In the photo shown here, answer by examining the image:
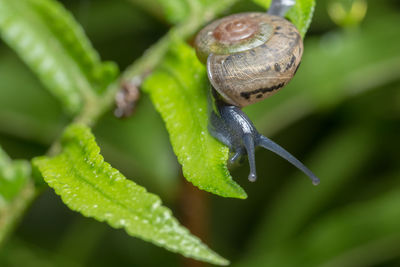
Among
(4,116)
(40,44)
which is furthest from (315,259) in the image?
(4,116)

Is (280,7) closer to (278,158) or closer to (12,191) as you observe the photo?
(12,191)

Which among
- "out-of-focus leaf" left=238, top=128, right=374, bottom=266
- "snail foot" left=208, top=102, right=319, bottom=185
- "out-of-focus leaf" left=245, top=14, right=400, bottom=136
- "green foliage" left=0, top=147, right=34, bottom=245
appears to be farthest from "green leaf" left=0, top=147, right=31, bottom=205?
"out-of-focus leaf" left=238, top=128, right=374, bottom=266

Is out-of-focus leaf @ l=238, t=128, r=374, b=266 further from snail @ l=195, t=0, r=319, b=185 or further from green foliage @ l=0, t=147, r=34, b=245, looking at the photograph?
green foliage @ l=0, t=147, r=34, b=245

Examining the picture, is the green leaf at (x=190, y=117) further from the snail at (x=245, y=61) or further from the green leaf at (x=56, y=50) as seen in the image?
the green leaf at (x=56, y=50)

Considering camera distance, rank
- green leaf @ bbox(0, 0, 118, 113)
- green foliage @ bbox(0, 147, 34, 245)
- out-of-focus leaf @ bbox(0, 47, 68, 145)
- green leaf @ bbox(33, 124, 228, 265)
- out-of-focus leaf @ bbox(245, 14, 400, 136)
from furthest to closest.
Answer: out-of-focus leaf @ bbox(0, 47, 68, 145) → out-of-focus leaf @ bbox(245, 14, 400, 136) → green leaf @ bbox(0, 0, 118, 113) → green foliage @ bbox(0, 147, 34, 245) → green leaf @ bbox(33, 124, 228, 265)

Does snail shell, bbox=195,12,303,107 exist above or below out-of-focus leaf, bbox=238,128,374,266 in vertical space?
above

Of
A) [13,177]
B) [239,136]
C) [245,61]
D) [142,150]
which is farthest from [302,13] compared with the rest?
[142,150]

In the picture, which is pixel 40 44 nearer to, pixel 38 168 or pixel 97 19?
pixel 38 168

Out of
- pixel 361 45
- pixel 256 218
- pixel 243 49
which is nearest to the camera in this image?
pixel 243 49

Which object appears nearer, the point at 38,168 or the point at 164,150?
the point at 38,168
